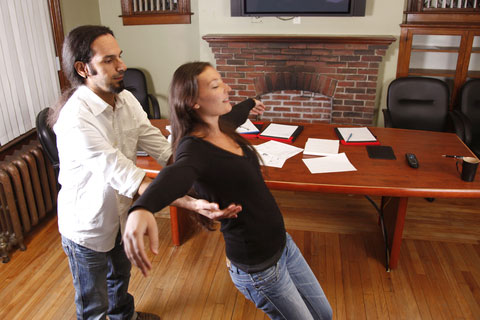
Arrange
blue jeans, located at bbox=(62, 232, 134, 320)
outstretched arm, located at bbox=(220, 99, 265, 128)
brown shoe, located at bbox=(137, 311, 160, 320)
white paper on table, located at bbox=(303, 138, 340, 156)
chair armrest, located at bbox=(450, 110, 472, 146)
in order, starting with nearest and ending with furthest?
blue jeans, located at bbox=(62, 232, 134, 320), outstretched arm, located at bbox=(220, 99, 265, 128), brown shoe, located at bbox=(137, 311, 160, 320), white paper on table, located at bbox=(303, 138, 340, 156), chair armrest, located at bbox=(450, 110, 472, 146)

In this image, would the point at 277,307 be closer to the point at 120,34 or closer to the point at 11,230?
the point at 11,230

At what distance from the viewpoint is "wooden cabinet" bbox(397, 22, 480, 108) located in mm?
3598

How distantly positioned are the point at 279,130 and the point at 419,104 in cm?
156

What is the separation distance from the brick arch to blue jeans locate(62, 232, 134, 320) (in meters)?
2.57

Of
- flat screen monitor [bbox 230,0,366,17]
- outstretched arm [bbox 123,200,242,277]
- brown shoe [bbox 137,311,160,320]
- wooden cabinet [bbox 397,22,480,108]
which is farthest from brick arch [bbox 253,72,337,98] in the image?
outstretched arm [bbox 123,200,242,277]

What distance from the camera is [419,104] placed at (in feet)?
11.7

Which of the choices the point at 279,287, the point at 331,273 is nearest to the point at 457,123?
the point at 331,273

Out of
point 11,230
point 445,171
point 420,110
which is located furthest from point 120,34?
point 445,171

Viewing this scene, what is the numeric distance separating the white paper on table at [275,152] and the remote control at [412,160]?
0.60 meters

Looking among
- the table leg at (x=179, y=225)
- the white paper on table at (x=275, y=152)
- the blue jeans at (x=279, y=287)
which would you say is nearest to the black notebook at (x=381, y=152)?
the white paper on table at (x=275, y=152)

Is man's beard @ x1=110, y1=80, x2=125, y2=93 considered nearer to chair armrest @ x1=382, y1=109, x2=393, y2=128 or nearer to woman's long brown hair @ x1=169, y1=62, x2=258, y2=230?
woman's long brown hair @ x1=169, y1=62, x2=258, y2=230

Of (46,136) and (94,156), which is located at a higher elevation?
(94,156)

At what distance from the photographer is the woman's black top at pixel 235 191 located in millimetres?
1100

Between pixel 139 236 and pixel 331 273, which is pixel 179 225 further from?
pixel 139 236
